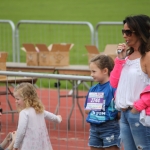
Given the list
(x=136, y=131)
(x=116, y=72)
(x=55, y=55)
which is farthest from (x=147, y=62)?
(x=55, y=55)

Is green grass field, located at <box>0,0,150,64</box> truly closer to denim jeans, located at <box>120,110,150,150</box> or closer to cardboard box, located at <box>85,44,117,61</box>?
cardboard box, located at <box>85,44,117,61</box>

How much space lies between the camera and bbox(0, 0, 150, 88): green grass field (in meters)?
29.6

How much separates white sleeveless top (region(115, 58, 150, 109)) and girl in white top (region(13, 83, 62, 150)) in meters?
1.20

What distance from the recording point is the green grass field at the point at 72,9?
29641 mm

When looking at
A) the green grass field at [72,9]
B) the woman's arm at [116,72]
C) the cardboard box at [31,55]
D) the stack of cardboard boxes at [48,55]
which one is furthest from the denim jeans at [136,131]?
the green grass field at [72,9]

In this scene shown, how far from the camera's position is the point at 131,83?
20.7ft

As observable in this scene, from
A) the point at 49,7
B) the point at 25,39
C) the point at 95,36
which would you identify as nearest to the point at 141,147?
the point at 95,36

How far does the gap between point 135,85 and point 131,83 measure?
0.04 m

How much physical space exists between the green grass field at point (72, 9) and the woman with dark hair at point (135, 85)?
70.9ft

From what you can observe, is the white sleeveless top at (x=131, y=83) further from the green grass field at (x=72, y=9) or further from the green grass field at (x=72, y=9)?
the green grass field at (x=72, y=9)

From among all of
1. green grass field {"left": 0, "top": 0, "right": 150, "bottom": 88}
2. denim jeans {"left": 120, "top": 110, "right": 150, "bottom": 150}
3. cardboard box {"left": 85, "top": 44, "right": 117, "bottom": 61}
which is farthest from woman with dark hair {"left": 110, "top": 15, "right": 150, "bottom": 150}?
green grass field {"left": 0, "top": 0, "right": 150, "bottom": 88}

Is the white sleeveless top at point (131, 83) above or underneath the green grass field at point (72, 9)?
underneath

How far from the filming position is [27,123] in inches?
286

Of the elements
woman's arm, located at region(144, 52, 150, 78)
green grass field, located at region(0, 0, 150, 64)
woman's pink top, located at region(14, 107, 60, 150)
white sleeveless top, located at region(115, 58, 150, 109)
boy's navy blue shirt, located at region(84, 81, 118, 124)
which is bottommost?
woman's pink top, located at region(14, 107, 60, 150)
